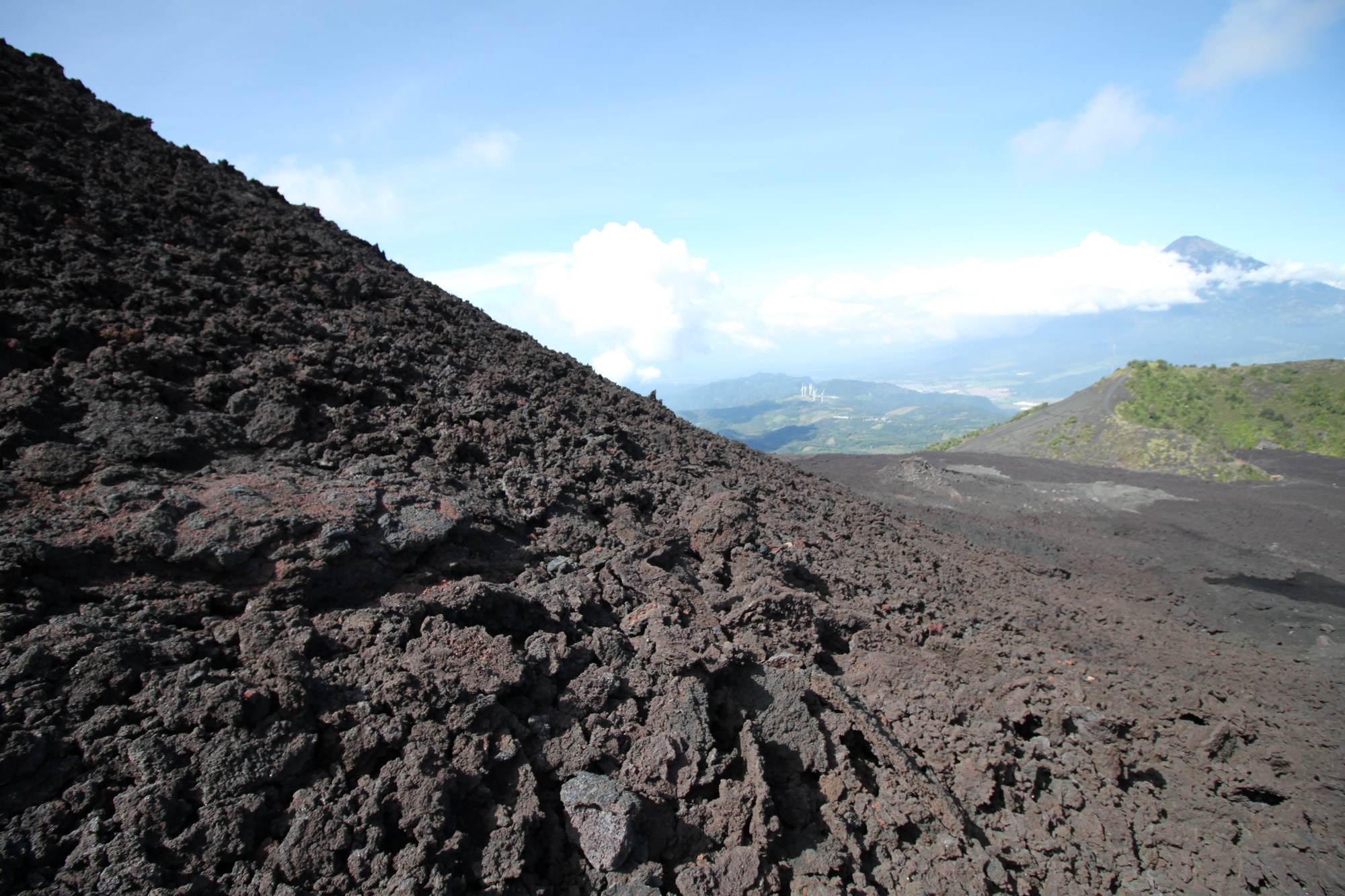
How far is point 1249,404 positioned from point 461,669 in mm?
52436

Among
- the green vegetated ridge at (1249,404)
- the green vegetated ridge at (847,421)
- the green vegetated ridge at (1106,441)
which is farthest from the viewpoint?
the green vegetated ridge at (847,421)

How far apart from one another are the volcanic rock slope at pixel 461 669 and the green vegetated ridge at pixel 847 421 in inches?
3020

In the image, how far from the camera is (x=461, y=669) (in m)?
3.88

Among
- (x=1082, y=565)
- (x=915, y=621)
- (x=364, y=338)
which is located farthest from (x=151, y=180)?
(x=1082, y=565)

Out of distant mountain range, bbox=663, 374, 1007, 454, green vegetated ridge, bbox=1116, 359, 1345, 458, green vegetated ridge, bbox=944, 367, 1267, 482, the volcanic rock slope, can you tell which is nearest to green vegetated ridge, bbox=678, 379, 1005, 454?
distant mountain range, bbox=663, 374, 1007, 454

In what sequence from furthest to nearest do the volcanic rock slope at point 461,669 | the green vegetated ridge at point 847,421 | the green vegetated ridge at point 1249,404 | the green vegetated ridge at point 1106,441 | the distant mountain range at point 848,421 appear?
the distant mountain range at point 848,421 < the green vegetated ridge at point 847,421 < the green vegetated ridge at point 1249,404 < the green vegetated ridge at point 1106,441 < the volcanic rock slope at point 461,669

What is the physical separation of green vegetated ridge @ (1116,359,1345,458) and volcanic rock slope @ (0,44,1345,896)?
122ft

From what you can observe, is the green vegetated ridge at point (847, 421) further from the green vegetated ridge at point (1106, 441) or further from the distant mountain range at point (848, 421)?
the green vegetated ridge at point (1106, 441)

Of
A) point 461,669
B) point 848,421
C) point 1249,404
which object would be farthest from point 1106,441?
point 848,421

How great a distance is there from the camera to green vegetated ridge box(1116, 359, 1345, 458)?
1382 inches

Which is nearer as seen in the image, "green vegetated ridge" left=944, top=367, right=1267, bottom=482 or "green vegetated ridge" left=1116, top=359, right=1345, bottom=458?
"green vegetated ridge" left=944, top=367, right=1267, bottom=482

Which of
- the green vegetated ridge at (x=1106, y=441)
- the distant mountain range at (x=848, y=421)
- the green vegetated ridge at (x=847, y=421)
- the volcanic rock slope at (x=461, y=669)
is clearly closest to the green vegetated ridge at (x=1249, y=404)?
the green vegetated ridge at (x=1106, y=441)

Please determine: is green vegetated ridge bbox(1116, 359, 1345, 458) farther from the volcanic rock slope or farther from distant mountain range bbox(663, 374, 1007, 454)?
distant mountain range bbox(663, 374, 1007, 454)

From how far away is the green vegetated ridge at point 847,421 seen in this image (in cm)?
11144
